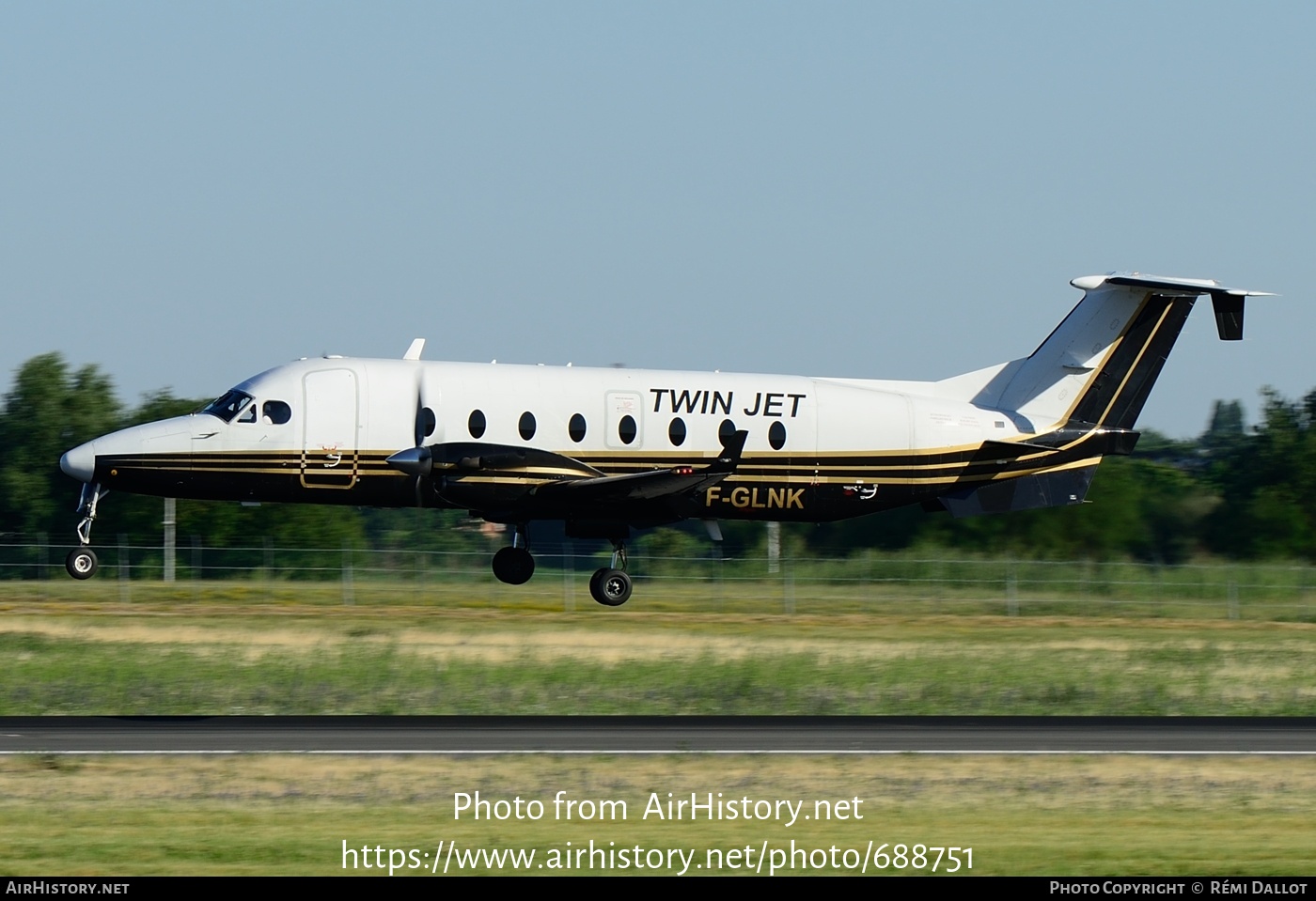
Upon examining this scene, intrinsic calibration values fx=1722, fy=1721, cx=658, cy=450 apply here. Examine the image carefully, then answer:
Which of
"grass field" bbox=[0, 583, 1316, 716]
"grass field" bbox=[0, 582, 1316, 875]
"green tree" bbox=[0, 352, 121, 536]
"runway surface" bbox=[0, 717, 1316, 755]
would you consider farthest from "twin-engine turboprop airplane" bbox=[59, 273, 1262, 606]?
"green tree" bbox=[0, 352, 121, 536]

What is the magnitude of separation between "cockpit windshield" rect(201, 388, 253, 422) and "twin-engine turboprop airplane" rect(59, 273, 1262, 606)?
0.02 meters

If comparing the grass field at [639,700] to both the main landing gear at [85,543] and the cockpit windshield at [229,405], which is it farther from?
the cockpit windshield at [229,405]

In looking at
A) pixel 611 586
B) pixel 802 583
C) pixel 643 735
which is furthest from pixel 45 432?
pixel 643 735

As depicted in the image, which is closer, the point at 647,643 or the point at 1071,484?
the point at 1071,484

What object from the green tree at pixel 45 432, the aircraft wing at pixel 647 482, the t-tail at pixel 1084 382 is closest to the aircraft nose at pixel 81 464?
the aircraft wing at pixel 647 482

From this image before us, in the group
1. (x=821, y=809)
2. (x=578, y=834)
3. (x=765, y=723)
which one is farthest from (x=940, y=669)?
(x=578, y=834)

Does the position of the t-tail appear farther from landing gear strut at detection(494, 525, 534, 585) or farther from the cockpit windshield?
the cockpit windshield

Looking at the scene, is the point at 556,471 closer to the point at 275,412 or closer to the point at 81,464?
the point at 275,412

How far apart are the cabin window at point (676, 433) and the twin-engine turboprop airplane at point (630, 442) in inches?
1.3
